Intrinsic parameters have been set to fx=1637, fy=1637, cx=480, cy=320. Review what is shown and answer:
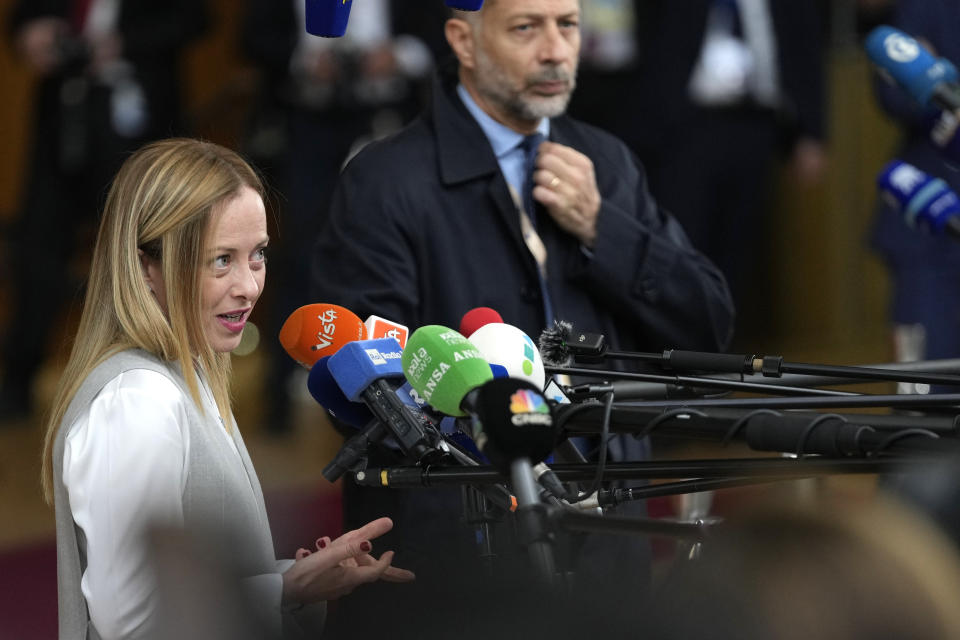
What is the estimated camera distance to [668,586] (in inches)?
67.1

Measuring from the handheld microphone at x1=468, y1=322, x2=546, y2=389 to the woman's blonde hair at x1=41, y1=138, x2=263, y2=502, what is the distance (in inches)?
16.8

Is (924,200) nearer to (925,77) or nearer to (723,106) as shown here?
(925,77)

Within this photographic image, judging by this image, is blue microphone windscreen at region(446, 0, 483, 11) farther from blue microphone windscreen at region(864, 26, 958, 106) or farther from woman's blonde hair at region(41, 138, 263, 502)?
blue microphone windscreen at region(864, 26, 958, 106)

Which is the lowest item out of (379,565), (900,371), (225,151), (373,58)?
(379,565)

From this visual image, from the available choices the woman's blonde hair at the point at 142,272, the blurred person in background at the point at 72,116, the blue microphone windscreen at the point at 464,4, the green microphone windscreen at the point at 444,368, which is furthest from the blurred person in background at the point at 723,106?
the green microphone windscreen at the point at 444,368

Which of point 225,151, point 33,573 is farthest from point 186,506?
point 33,573

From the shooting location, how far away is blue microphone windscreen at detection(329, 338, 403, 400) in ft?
7.39

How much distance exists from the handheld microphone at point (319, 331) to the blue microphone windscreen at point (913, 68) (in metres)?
1.21

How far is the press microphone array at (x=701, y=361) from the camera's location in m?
2.24

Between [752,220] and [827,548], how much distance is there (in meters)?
5.76

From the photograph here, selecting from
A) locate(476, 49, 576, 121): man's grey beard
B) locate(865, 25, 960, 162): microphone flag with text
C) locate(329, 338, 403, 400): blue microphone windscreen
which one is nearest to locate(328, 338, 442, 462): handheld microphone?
locate(329, 338, 403, 400): blue microphone windscreen

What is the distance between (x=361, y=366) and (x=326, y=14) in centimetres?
60

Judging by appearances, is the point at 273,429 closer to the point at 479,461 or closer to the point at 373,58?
the point at 373,58

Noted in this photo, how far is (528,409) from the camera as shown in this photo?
188 cm
